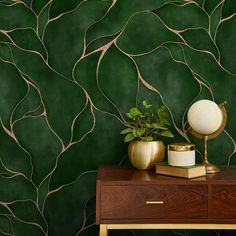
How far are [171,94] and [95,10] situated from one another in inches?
25.2

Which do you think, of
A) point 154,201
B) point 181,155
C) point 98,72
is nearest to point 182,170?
point 181,155

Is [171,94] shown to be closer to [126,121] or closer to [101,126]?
[126,121]

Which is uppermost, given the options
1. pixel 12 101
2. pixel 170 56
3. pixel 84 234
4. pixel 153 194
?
pixel 170 56

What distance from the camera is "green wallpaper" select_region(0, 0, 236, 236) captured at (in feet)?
7.43

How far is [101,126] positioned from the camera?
2271 mm

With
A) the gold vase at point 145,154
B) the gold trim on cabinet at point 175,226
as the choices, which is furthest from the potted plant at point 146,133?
the gold trim on cabinet at point 175,226

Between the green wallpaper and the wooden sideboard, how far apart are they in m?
0.46

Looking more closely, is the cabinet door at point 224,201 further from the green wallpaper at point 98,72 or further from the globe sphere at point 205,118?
the green wallpaper at point 98,72

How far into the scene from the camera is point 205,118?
6.41ft

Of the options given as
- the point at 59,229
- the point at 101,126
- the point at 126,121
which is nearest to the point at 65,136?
the point at 101,126

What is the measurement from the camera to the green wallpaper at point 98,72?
2266 mm

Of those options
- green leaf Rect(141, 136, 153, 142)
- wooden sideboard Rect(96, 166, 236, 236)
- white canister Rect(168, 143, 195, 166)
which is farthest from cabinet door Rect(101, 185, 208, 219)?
green leaf Rect(141, 136, 153, 142)

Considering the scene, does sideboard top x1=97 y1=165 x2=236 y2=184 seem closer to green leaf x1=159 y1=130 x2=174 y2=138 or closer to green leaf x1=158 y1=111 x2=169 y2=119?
green leaf x1=159 y1=130 x2=174 y2=138

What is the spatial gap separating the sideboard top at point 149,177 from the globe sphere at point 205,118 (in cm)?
23
